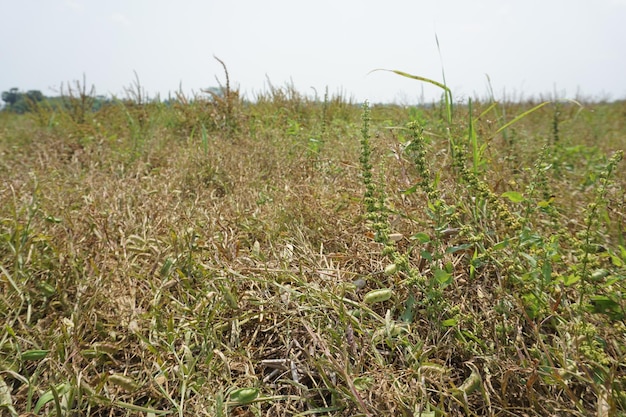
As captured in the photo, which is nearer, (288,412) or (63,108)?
(288,412)

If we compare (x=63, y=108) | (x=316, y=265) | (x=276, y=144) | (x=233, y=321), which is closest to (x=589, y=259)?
(x=316, y=265)

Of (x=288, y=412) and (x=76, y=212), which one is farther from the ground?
(x=76, y=212)

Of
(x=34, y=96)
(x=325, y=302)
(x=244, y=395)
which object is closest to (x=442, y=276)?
(x=325, y=302)

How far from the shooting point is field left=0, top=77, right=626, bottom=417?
1050 millimetres

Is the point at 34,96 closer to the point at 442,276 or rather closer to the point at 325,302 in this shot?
the point at 325,302

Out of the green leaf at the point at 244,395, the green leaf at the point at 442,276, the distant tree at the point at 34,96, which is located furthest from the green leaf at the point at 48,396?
the distant tree at the point at 34,96

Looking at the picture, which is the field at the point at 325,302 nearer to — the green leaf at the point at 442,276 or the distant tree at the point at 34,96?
the green leaf at the point at 442,276

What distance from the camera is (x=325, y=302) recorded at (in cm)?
125

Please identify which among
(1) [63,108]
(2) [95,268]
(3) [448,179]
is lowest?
(2) [95,268]

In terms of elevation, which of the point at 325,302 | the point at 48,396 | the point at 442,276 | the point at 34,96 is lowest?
the point at 48,396

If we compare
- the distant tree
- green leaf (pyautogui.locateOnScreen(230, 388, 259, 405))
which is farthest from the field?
the distant tree

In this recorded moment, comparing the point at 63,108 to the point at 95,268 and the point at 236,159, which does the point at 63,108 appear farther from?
the point at 95,268

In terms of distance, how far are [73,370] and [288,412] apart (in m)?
0.63

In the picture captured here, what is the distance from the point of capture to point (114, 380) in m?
1.13
